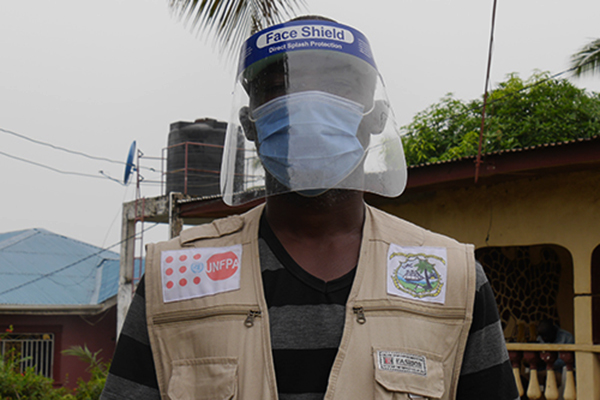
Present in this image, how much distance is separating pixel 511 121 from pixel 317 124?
42.1 ft

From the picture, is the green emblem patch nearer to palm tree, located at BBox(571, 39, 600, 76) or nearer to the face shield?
the face shield

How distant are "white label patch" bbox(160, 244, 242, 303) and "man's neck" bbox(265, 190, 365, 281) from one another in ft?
0.40

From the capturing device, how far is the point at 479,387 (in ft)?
4.81

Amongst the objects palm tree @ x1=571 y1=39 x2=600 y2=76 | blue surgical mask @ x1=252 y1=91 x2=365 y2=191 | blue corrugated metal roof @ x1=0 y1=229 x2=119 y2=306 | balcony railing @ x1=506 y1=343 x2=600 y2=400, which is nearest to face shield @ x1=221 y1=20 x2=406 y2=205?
blue surgical mask @ x1=252 y1=91 x2=365 y2=191

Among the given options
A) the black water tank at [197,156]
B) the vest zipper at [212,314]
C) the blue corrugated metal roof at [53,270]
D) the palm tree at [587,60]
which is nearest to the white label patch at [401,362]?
the vest zipper at [212,314]

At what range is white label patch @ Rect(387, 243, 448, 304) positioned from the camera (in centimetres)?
152

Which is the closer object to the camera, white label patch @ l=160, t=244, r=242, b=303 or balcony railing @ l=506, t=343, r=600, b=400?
white label patch @ l=160, t=244, r=242, b=303

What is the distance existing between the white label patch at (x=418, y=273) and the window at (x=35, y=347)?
1297 cm

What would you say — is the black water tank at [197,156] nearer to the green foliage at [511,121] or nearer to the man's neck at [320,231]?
the green foliage at [511,121]

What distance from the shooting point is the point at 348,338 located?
1438 mm

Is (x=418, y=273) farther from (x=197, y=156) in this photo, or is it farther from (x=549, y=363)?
(x=197, y=156)

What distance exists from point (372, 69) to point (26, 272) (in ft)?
47.3

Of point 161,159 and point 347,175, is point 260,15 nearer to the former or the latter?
point 347,175

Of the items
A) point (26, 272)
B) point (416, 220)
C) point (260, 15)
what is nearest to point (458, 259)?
point (260, 15)
